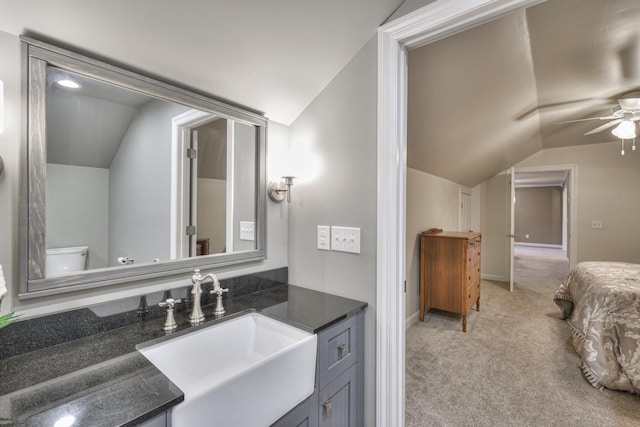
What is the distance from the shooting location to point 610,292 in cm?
214

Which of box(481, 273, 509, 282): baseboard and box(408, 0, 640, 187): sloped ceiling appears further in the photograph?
box(481, 273, 509, 282): baseboard

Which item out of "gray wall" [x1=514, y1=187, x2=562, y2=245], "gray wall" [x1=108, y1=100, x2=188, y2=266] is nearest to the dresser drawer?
"gray wall" [x1=108, y1=100, x2=188, y2=266]

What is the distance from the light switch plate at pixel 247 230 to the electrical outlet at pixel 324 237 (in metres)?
0.37

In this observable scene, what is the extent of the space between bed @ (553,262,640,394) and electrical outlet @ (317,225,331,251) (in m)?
2.22

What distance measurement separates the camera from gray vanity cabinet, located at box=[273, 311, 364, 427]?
1.05 metres

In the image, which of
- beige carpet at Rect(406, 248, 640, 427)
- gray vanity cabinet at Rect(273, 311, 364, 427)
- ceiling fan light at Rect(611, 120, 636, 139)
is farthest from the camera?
ceiling fan light at Rect(611, 120, 636, 139)

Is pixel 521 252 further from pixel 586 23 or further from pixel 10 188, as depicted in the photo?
pixel 10 188

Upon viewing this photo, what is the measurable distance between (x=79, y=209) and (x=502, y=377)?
286cm

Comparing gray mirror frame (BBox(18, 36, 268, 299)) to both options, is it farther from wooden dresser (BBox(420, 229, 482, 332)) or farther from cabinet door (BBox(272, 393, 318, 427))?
wooden dresser (BBox(420, 229, 482, 332))

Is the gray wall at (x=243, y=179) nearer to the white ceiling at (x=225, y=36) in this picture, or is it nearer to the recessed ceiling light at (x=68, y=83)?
the white ceiling at (x=225, y=36)

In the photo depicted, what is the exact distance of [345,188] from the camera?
1.44 meters

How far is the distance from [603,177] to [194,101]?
5.77m

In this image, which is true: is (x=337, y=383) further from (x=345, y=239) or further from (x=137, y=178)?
(x=137, y=178)

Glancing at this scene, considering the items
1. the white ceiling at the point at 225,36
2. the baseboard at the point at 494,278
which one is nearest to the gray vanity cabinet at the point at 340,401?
the white ceiling at the point at 225,36
